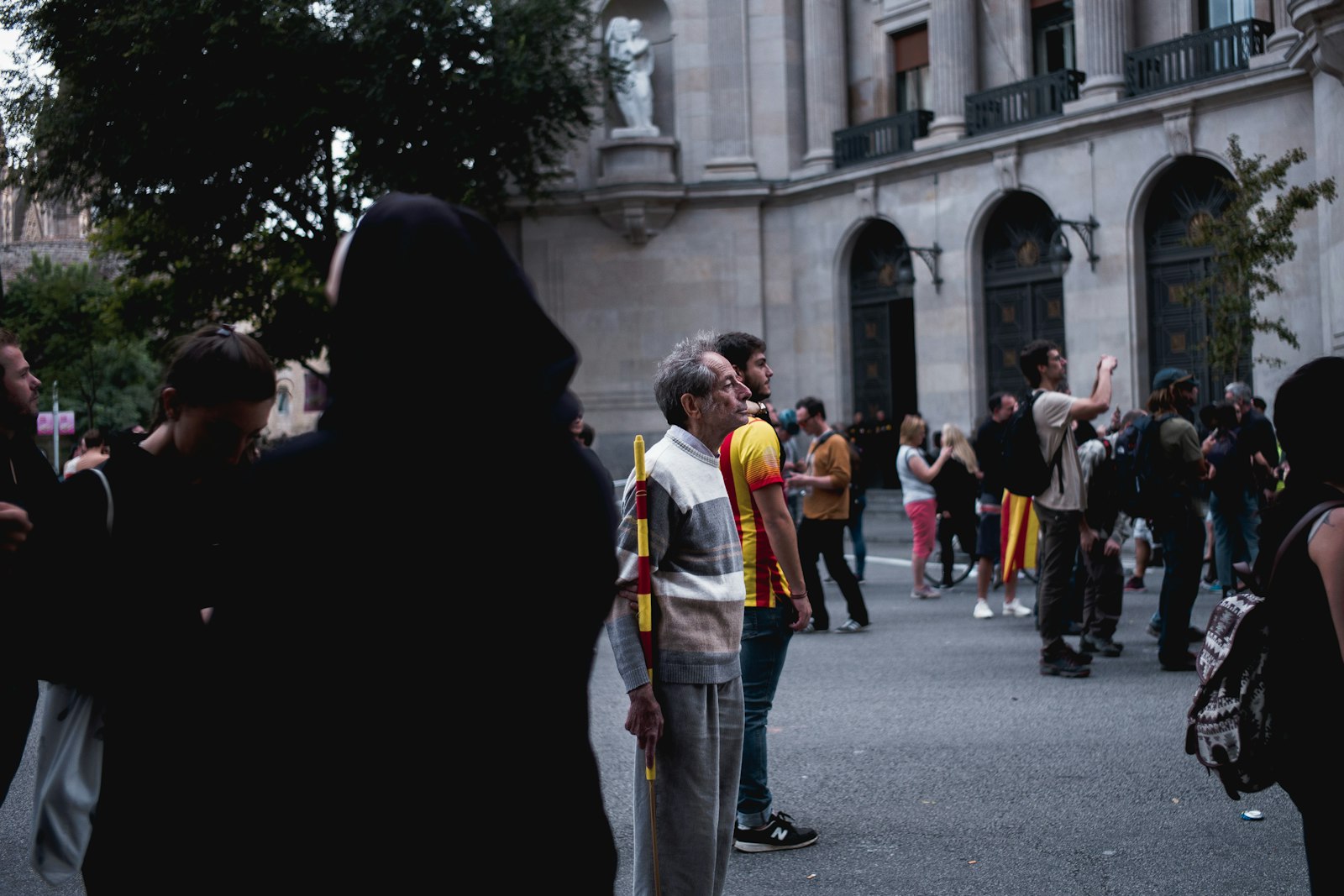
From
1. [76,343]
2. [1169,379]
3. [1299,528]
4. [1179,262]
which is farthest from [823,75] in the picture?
[76,343]

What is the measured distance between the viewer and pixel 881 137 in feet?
90.4

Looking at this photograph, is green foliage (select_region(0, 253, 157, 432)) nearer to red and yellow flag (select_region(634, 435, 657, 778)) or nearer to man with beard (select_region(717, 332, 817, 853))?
man with beard (select_region(717, 332, 817, 853))

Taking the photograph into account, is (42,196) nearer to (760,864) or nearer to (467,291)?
(760,864)

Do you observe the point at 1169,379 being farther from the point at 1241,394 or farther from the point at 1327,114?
the point at 1327,114

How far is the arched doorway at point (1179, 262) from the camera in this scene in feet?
72.1

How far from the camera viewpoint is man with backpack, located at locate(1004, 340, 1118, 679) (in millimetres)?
8820

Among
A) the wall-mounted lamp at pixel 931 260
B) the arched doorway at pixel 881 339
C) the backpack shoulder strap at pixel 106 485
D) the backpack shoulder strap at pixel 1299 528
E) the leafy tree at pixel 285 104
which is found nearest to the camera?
the backpack shoulder strap at pixel 106 485

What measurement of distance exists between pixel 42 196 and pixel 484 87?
8.94 m

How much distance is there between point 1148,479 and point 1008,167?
15910 millimetres

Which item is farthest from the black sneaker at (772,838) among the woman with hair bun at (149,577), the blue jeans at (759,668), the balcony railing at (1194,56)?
the balcony railing at (1194,56)

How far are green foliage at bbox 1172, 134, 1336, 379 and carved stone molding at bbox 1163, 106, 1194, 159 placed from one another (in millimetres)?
2721

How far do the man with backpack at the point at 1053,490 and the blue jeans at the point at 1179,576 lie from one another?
1.91 feet

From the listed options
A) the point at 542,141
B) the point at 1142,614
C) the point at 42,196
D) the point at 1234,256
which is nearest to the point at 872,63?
the point at 542,141

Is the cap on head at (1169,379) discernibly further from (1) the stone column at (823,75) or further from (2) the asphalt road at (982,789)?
(1) the stone column at (823,75)
